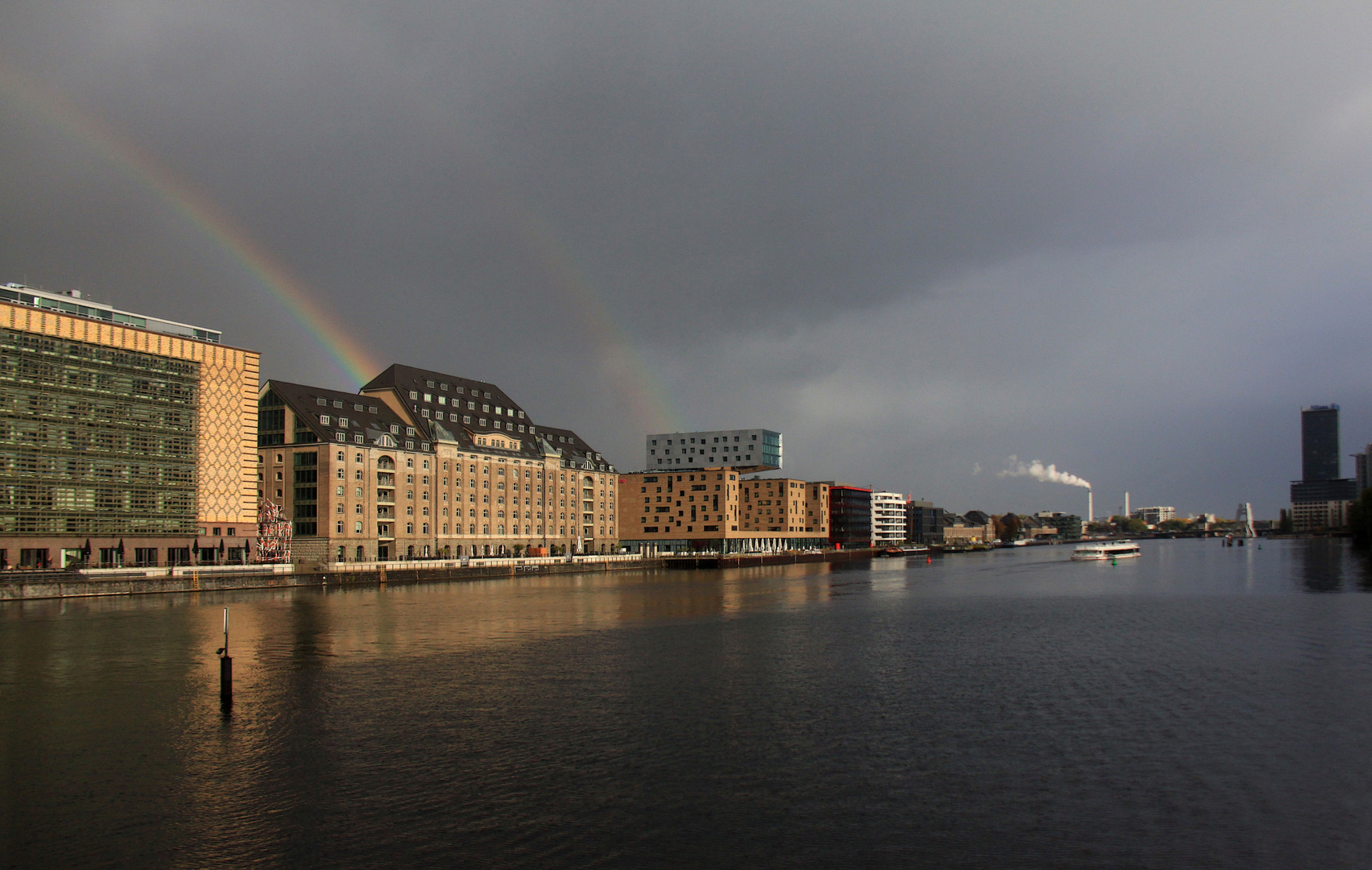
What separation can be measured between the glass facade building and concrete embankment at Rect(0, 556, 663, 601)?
31.1ft

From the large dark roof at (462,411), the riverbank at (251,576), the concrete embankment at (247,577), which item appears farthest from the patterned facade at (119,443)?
the large dark roof at (462,411)

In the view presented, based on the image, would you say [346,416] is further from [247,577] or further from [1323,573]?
[1323,573]

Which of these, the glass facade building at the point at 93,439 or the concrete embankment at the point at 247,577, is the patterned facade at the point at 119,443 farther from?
the concrete embankment at the point at 247,577

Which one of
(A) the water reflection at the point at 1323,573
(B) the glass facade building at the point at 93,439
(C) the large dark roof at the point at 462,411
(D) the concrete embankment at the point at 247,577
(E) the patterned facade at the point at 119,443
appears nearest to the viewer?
(D) the concrete embankment at the point at 247,577

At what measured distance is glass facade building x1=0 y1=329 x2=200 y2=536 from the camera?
332 ft

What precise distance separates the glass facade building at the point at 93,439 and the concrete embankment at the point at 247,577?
9464mm

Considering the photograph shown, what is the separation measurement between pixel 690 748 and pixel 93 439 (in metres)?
105

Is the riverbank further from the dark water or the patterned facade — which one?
the dark water

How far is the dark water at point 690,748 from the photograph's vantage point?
22469 millimetres

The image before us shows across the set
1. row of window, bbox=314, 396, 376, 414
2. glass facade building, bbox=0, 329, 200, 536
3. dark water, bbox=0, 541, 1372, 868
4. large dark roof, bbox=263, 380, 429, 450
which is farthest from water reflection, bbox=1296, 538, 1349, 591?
glass facade building, bbox=0, 329, 200, 536

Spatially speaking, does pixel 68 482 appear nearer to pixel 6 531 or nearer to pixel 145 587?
pixel 6 531

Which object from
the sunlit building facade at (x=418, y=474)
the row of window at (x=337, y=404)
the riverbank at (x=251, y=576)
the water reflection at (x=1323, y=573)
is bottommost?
the water reflection at (x=1323, y=573)

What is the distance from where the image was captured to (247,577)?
113 m

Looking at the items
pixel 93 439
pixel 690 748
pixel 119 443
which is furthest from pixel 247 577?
pixel 690 748
